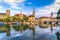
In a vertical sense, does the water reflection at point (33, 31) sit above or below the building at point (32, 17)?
below

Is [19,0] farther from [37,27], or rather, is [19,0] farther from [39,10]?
[37,27]

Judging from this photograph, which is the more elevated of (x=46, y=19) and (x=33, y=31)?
(x=46, y=19)

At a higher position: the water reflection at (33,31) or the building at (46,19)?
the building at (46,19)

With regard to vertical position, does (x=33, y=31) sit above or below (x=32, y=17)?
below

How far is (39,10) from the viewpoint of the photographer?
259 centimetres

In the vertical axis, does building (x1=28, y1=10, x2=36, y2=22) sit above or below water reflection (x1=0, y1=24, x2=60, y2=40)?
above

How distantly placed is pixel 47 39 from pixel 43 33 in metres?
0.13

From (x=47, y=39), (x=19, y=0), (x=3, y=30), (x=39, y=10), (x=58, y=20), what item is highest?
(x=19, y=0)

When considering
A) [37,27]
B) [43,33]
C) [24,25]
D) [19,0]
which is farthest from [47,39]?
[19,0]

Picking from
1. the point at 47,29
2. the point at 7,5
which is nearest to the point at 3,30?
the point at 7,5

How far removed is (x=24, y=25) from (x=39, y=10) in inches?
15.3

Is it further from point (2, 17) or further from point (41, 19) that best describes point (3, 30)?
point (41, 19)

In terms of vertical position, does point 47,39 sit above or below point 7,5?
below

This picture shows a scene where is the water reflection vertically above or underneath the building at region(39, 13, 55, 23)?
underneath
